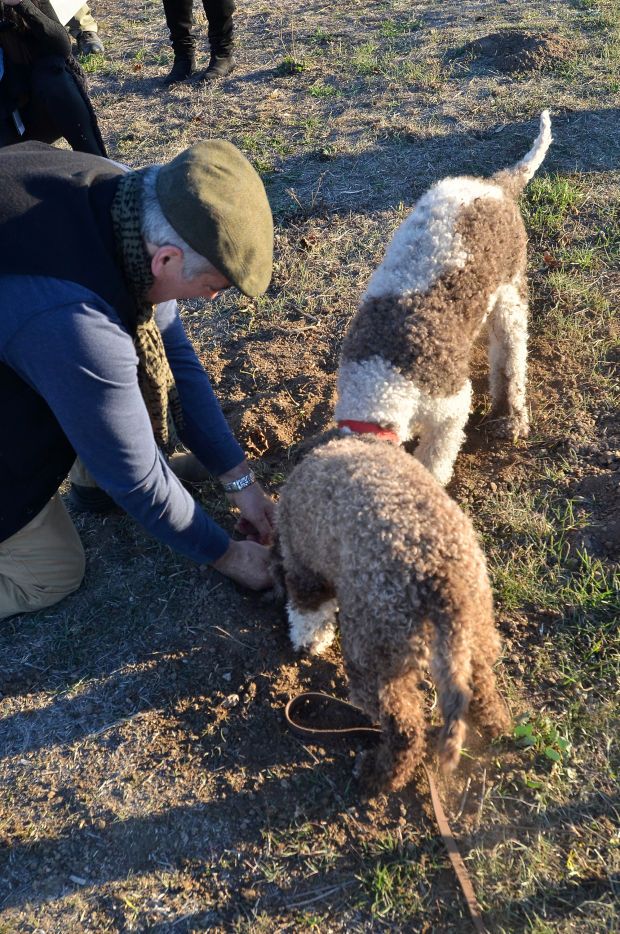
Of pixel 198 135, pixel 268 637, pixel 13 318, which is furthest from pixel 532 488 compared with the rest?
pixel 198 135

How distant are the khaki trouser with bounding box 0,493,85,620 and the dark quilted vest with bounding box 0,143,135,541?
685 millimetres

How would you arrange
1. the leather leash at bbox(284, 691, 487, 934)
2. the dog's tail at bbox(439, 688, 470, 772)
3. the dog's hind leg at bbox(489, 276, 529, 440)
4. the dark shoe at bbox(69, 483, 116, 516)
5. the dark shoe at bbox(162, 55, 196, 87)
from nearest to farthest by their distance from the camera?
the dog's tail at bbox(439, 688, 470, 772) → the leather leash at bbox(284, 691, 487, 934) → the dark shoe at bbox(69, 483, 116, 516) → the dog's hind leg at bbox(489, 276, 529, 440) → the dark shoe at bbox(162, 55, 196, 87)

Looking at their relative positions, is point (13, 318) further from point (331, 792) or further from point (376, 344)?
point (331, 792)

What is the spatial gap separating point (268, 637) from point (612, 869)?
57.7 inches

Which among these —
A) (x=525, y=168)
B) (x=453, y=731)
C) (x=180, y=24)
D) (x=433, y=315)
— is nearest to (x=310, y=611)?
(x=453, y=731)

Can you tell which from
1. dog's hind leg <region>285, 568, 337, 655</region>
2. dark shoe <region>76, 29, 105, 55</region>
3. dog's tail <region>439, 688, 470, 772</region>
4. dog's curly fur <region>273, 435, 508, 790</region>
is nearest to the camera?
dog's tail <region>439, 688, 470, 772</region>

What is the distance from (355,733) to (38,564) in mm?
1568

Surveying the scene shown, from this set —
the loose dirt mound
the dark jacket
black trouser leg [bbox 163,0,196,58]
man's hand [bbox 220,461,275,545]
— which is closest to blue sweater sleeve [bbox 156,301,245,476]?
man's hand [bbox 220,461,275,545]

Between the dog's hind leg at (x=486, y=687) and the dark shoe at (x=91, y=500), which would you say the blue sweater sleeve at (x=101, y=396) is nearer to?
the dark shoe at (x=91, y=500)

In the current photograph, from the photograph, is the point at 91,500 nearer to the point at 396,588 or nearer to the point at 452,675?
the point at 396,588

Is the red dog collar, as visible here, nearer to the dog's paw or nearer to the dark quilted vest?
the dog's paw

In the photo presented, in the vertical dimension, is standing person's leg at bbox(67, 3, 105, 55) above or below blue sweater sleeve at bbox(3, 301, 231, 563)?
above

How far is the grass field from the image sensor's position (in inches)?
89.0

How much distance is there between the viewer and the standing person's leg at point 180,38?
21.3 feet
